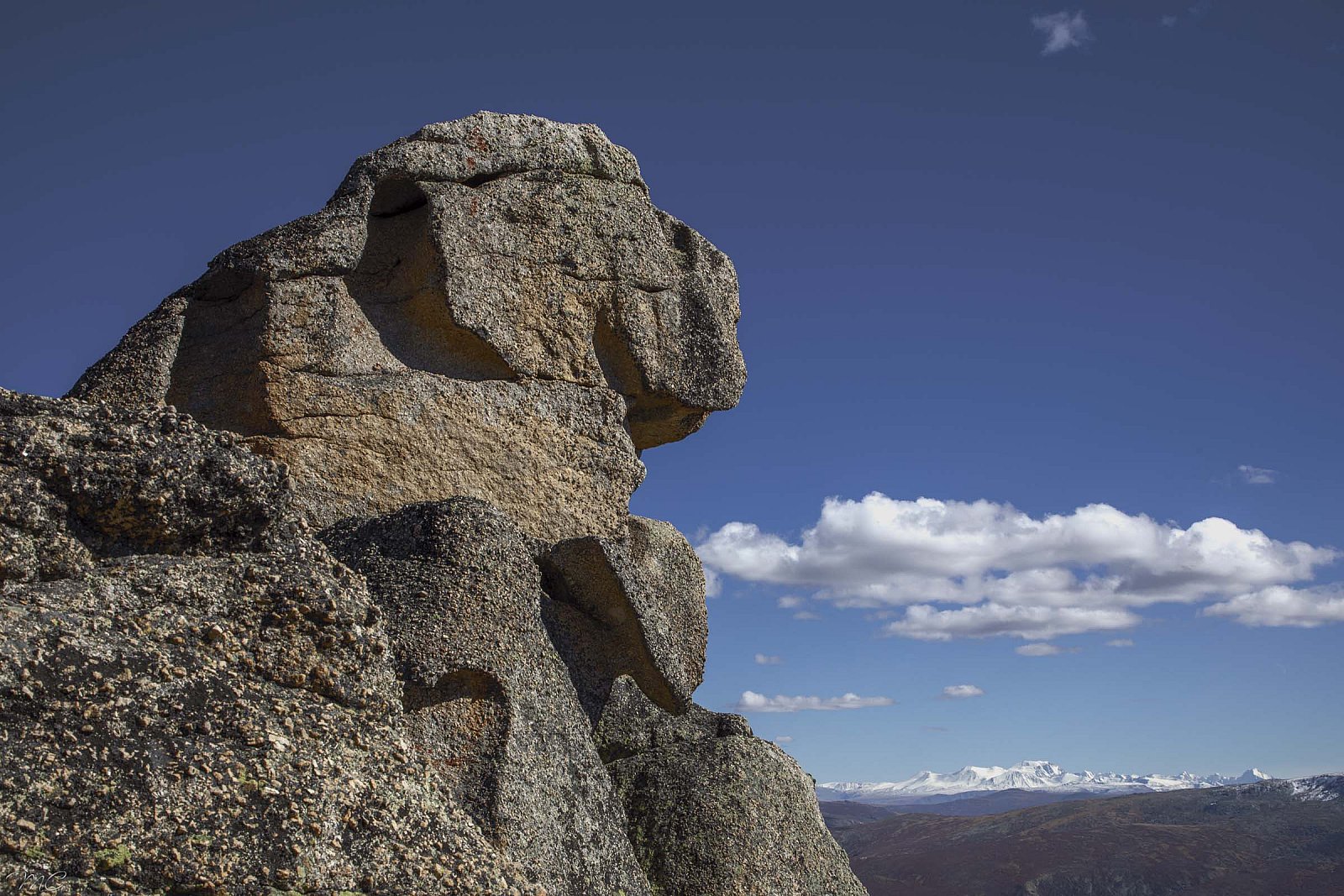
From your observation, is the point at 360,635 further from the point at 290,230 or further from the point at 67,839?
the point at 290,230

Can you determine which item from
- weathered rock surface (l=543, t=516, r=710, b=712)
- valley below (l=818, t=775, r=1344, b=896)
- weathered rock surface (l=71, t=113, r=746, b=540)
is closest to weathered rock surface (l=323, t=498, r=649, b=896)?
weathered rock surface (l=543, t=516, r=710, b=712)

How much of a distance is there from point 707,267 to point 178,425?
301 inches

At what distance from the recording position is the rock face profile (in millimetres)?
5168

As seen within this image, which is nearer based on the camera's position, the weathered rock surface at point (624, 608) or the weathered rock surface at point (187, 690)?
the weathered rock surface at point (187, 690)

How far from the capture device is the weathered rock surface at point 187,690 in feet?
15.9

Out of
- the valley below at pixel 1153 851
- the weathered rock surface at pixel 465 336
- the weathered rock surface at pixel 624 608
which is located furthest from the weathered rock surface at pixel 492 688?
the valley below at pixel 1153 851

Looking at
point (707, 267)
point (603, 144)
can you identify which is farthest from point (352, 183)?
point (707, 267)

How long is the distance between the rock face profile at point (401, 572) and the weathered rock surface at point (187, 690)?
0.01 metres

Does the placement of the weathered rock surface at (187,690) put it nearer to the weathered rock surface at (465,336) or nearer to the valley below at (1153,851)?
the weathered rock surface at (465,336)

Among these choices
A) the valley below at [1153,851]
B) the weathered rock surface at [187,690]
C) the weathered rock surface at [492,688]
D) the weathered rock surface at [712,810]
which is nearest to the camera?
the weathered rock surface at [187,690]

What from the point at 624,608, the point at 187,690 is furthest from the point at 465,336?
the point at 187,690

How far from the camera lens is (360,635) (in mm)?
6367

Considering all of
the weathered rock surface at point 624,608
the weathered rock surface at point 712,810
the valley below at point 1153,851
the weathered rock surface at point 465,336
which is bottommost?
the valley below at point 1153,851

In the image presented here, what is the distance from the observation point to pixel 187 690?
5.45 metres
